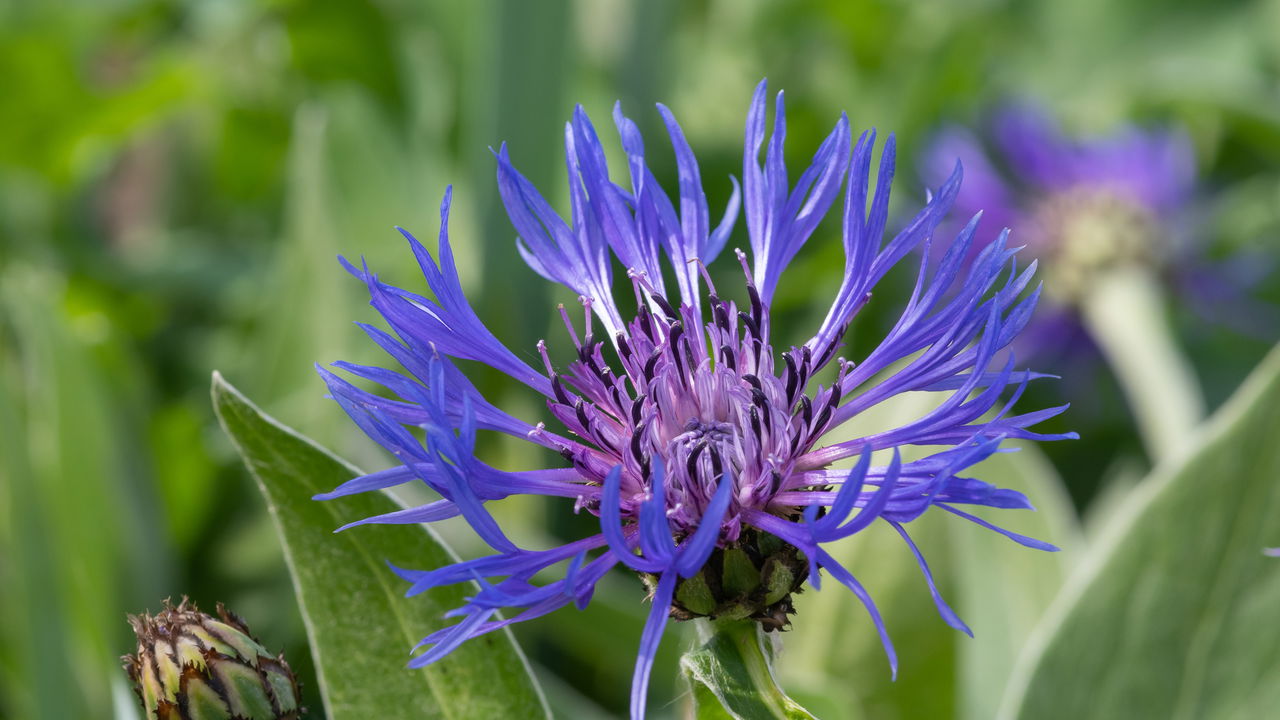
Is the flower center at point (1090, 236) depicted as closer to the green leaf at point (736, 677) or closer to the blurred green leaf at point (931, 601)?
the blurred green leaf at point (931, 601)

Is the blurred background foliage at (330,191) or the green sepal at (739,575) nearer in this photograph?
the green sepal at (739,575)

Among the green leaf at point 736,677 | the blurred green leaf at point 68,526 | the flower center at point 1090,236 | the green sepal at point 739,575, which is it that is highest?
the flower center at point 1090,236

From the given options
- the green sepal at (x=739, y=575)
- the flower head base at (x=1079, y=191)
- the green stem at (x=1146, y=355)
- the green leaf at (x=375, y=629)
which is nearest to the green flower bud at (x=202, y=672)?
the green leaf at (x=375, y=629)

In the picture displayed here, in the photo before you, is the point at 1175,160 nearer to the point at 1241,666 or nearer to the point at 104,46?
the point at 1241,666

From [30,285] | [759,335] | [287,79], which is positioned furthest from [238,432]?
[287,79]

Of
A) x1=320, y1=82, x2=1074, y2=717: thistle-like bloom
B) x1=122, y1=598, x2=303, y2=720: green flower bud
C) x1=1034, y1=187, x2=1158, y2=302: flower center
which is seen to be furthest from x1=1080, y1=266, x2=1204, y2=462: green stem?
x1=122, y1=598, x2=303, y2=720: green flower bud

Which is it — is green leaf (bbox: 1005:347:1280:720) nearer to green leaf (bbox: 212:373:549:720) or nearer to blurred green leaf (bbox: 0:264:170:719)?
green leaf (bbox: 212:373:549:720)

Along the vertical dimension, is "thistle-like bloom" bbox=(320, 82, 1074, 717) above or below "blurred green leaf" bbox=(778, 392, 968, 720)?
above
